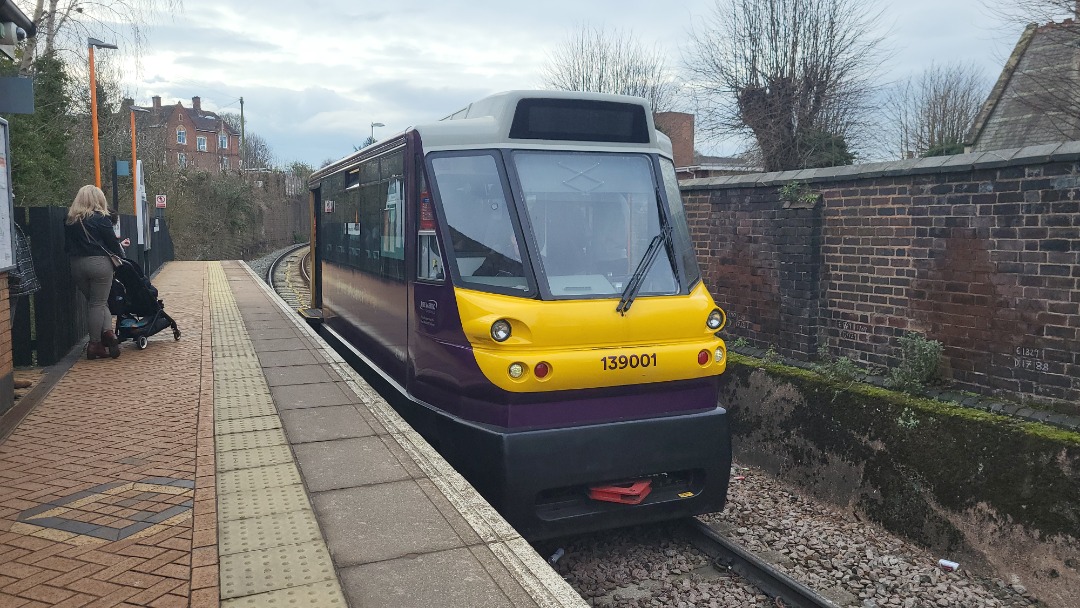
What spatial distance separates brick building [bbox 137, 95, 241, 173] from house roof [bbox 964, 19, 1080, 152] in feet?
228

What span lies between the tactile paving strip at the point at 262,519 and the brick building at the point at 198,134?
259 ft

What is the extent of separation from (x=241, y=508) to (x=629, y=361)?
2464 millimetres

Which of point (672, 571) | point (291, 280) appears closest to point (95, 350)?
point (672, 571)

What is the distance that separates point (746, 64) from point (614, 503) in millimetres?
20438

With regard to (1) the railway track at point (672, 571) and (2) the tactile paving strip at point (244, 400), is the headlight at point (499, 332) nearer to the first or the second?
(1) the railway track at point (672, 571)

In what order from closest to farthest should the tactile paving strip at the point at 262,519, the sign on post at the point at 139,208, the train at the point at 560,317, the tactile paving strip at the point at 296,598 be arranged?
1. the tactile paving strip at the point at 296,598
2. the tactile paving strip at the point at 262,519
3. the train at the point at 560,317
4. the sign on post at the point at 139,208

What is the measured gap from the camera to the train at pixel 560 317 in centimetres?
488

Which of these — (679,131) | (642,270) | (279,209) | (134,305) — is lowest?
(134,305)

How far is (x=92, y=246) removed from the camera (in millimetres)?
8375

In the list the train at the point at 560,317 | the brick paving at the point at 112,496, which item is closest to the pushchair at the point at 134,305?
the brick paving at the point at 112,496

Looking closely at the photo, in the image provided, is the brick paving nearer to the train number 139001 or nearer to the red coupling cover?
the red coupling cover

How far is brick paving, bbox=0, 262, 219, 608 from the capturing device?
11.3ft

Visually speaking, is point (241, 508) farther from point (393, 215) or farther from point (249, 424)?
point (393, 215)

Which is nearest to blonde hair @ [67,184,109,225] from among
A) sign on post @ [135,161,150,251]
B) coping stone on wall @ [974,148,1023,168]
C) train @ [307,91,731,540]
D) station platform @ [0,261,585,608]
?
station platform @ [0,261,585,608]
